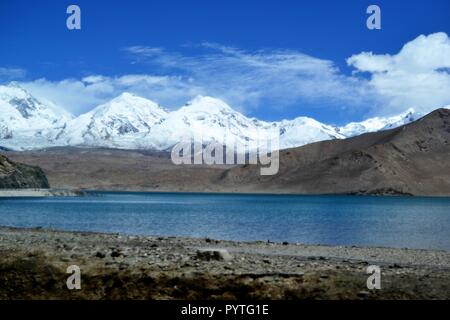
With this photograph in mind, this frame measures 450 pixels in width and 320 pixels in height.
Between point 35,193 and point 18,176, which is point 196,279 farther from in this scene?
point 18,176

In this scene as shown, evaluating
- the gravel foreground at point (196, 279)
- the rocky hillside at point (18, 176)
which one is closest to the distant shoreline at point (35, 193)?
the rocky hillside at point (18, 176)

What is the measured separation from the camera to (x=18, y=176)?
16862 cm

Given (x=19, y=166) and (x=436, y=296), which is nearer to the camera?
(x=436, y=296)

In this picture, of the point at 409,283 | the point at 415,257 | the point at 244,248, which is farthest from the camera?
the point at 244,248

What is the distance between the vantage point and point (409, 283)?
1666cm

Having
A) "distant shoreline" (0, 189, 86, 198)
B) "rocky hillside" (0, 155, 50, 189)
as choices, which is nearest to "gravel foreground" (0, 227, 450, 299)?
"distant shoreline" (0, 189, 86, 198)

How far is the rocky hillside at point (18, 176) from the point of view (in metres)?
161

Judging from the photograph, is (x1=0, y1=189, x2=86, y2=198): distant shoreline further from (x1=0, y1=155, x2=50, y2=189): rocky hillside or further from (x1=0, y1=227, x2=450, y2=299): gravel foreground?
(x1=0, y1=227, x2=450, y2=299): gravel foreground

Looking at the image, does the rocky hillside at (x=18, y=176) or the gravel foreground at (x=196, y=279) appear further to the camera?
the rocky hillside at (x=18, y=176)

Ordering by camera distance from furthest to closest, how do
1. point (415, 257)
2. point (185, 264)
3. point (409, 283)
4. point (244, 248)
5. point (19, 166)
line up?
point (19, 166)
point (244, 248)
point (415, 257)
point (185, 264)
point (409, 283)

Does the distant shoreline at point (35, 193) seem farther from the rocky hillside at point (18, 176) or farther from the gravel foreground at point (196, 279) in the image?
the gravel foreground at point (196, 279)
